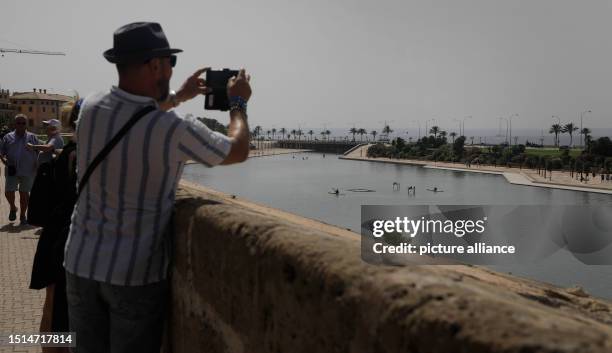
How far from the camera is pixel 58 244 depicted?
291 centimetres

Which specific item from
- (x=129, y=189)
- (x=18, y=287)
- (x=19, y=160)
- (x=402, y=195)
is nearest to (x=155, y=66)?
(x=129, y=189)

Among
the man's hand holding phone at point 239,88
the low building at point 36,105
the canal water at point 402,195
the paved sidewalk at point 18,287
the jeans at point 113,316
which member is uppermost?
the low building at point 36,105

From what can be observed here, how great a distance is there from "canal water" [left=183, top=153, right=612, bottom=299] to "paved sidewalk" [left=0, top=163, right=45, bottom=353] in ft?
88.1

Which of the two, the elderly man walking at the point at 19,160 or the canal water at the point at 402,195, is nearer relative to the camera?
the elderly man walking at the point at 19,160

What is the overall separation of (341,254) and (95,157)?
1.04 m

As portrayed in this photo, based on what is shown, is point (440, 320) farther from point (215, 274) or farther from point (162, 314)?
point (162, 314)

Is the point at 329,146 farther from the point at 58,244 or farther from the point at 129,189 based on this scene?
the point at 129,189

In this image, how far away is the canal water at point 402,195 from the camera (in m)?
33.2

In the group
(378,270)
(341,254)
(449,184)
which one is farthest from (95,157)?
(449,184)

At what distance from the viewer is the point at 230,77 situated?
253 cm

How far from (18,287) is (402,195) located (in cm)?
6670

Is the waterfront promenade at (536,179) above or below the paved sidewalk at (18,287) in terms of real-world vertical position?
below

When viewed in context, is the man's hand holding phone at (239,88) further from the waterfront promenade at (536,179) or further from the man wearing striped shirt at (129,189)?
the waterfront promenade at (536,179)

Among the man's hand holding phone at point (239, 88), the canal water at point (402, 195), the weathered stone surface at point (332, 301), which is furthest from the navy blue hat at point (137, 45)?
the canal water at point (402, 195)
